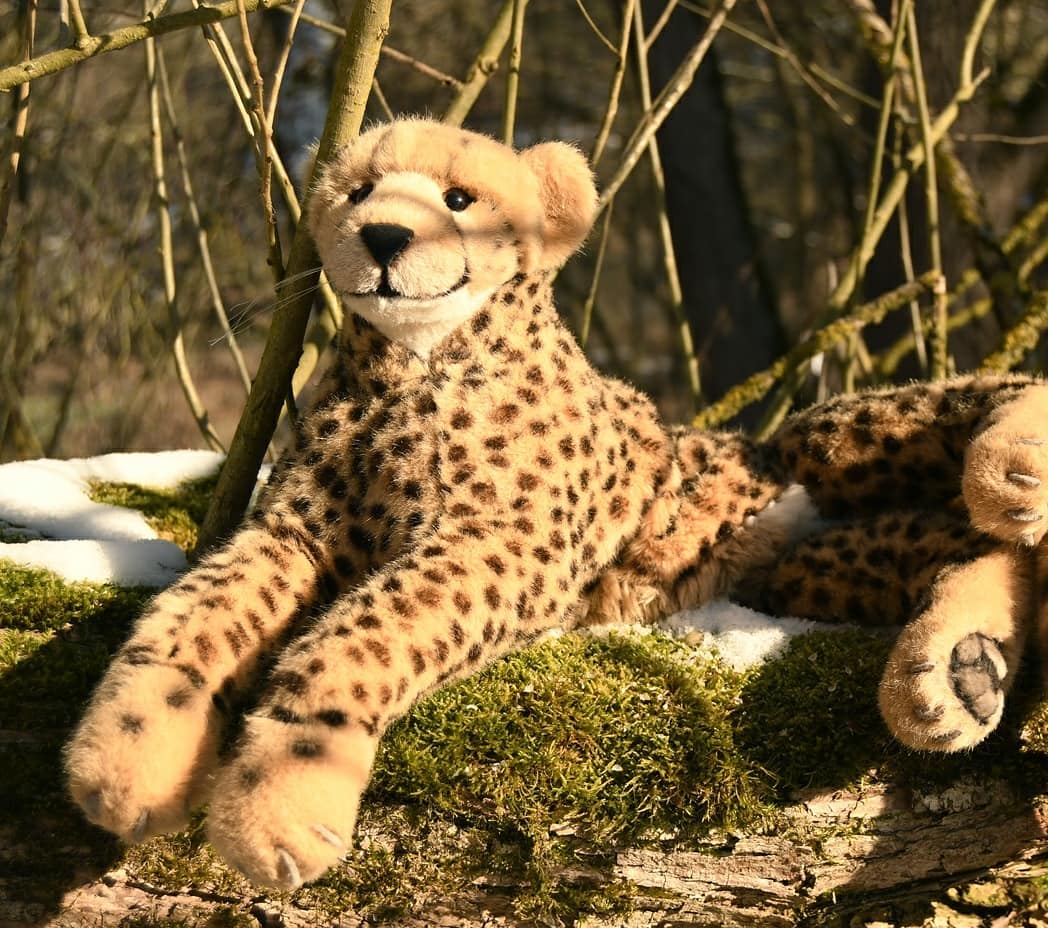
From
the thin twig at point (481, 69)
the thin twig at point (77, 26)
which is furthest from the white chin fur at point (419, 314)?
the thin twig at point (481, 69)

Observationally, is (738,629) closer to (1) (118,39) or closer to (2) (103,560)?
(2) (103,560)

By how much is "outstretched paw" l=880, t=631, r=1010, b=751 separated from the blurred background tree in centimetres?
137

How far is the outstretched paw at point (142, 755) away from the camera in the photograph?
1551 millimetres

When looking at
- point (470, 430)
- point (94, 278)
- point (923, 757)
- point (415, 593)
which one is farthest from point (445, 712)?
point (94, 278)

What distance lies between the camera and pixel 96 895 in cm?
188

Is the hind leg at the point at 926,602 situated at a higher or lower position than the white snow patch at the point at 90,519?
higher

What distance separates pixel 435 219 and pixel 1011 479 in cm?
100

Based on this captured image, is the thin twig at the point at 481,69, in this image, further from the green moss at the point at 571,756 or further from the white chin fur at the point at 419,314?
the green moss at the point at 571,756

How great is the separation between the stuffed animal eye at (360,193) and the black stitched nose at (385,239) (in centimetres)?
14

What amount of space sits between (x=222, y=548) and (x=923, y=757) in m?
1.24

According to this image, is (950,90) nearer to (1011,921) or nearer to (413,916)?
(1011,921)

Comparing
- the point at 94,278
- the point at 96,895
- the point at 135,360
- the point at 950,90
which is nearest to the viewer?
the point at 96,895

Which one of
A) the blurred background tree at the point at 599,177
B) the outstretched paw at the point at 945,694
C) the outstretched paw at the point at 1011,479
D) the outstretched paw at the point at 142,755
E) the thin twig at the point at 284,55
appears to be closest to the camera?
the outstretched paw at the point at 142,755

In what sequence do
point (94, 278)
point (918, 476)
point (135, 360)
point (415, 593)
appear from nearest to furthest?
point (415, 593)
point (918, 476)
point (94, 278)
point (135, 360)
